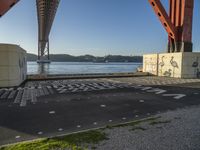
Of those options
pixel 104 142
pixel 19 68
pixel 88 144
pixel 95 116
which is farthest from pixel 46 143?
pixel 19 68

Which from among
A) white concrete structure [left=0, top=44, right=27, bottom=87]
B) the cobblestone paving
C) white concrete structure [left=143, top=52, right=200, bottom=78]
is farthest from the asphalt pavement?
white concrete structure [left=143, top=52, right=200, bottom=78]

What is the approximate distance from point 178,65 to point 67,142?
2121cm

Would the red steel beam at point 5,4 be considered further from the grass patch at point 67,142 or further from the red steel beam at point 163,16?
the red steel beam at point 163,16

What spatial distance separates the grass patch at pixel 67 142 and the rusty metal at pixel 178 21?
2242 centimetres

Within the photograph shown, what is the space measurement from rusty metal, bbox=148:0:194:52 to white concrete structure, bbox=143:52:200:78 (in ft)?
5.89

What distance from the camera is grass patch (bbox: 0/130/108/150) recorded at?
14.3ft

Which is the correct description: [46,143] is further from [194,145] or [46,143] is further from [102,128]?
[194,145]

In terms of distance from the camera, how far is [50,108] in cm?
830

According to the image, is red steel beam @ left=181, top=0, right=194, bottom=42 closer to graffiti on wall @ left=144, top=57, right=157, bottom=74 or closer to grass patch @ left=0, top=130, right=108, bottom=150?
graffiti on wall @ left=144, top=57, right=157, bottom=74

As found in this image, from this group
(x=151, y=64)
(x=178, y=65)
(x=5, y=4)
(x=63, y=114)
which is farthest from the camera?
(x=151, y=64)

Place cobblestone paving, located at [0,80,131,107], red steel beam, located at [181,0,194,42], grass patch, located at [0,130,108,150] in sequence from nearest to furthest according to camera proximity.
Result: grass patch, located at [0,130,108,150] → cobblestone paving, located at [0,80,131,107] → red steel beam, located at [181,0,194,42]

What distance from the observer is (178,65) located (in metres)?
23.3

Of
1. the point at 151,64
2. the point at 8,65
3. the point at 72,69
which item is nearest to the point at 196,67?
the point at 151,64

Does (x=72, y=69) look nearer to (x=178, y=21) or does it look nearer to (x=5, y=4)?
(x=178, y=21)
